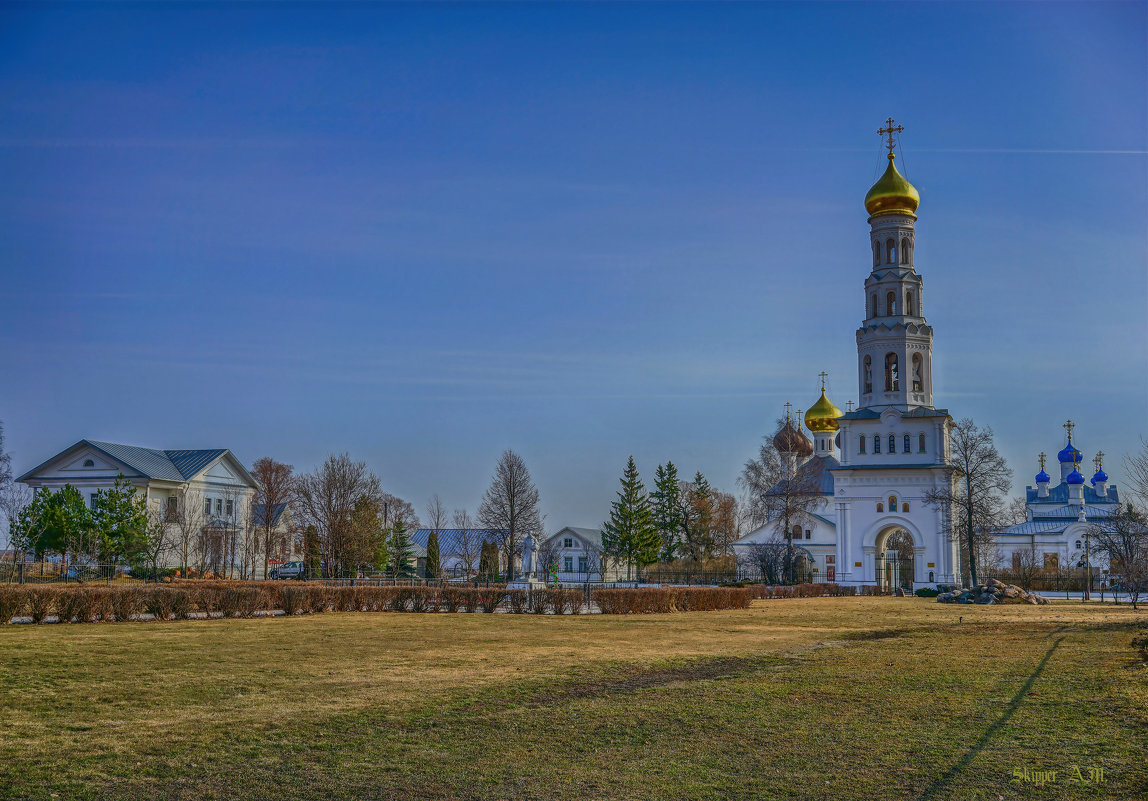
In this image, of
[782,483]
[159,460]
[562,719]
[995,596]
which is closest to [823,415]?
[782,483]

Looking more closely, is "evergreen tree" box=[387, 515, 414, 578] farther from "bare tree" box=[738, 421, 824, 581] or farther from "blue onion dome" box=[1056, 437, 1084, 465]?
"blue onion dome" box=[1056, 437, 1084, 465]

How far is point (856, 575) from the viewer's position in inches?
2141

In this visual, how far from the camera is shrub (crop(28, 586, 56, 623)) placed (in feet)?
67.9

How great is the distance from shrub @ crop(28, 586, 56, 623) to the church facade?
4092cm

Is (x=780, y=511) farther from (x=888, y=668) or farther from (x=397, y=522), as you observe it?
(x=888, y=668)

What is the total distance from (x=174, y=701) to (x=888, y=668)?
30.5 ft

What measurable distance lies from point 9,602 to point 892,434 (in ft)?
153

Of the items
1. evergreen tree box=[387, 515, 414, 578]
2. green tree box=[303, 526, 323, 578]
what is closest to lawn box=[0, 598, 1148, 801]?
green tree box=[303, 526, 323, 578]

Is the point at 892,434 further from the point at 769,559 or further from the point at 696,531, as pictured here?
the point at 696,531

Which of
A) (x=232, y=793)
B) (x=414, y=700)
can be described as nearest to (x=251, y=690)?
(x=414, y=700)

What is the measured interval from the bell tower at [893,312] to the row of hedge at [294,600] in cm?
2989

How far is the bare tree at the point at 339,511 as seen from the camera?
50656 mm

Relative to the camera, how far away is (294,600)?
25562 millimetres

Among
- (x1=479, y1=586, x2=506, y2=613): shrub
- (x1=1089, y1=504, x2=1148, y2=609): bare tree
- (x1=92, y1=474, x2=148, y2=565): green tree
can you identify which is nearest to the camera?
(x1=479, y1=586, x2=506, y2=613): shrub
